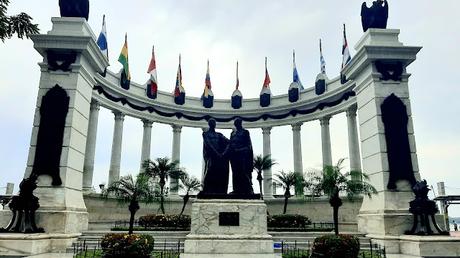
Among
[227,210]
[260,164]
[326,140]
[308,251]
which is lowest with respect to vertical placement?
[308,251]

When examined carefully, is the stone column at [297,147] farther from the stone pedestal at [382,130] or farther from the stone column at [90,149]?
the stone column at [90,149]

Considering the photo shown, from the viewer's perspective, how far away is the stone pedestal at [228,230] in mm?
15438

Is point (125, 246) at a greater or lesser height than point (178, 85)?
lesser

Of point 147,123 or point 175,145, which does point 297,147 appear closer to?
point 175,145

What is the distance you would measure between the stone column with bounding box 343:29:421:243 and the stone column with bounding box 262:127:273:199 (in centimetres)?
2454

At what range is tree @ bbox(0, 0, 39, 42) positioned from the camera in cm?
1441

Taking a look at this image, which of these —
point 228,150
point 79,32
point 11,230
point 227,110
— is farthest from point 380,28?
point 227,110

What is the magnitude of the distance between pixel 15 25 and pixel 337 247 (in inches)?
670

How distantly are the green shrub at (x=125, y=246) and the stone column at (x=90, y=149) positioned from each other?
2348 cm

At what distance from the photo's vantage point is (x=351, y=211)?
37.4 m

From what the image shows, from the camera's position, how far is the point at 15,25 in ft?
49.1

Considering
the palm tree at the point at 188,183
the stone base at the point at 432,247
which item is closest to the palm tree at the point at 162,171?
the palm tree at the point at 188,183

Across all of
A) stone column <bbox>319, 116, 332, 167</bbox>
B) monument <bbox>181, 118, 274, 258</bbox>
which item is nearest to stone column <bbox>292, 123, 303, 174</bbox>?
stone column <bbox>319, 116, 332, 167</bbox>

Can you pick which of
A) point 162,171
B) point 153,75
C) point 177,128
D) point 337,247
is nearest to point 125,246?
point 337,247
